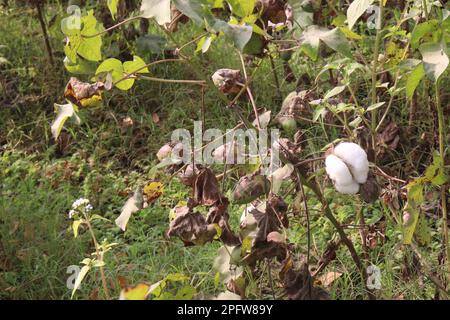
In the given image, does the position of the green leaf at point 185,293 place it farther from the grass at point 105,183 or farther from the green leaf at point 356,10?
the green leaf at point 356,10

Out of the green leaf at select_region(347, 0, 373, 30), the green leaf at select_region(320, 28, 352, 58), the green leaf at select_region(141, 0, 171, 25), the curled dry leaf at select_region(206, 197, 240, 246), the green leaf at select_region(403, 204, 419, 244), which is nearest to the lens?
the green leaf at select_region(141, 0, 171, 25)

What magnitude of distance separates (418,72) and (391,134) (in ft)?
2.75

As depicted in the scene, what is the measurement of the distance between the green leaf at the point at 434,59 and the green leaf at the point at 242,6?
1.32ft

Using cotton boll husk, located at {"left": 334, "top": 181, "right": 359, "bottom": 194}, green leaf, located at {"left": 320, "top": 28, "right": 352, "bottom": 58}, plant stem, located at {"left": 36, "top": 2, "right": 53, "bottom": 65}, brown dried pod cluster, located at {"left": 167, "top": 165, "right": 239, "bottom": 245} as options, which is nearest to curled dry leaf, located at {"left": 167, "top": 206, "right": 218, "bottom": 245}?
brown dried pod cluster, located at {"left": 167, "top": 165, "right": 239, "bottom": 245}

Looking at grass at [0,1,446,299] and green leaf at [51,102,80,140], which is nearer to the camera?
green leaf at [51,102,80,140]

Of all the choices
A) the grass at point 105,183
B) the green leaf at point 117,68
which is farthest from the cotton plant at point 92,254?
the green leaf at point 117,68

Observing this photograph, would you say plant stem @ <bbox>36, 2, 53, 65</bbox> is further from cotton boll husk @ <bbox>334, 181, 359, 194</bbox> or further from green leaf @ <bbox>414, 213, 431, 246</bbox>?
cotton boll husk @ <bbox>334, 181, 359, 194</bbox>

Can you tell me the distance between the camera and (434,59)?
5.98ft

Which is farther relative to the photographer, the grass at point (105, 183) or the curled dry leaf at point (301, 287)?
the grass at point (105, 183)

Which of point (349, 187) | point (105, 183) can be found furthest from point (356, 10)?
point (105, 183)

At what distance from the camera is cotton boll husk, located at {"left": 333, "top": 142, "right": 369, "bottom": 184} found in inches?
72.7

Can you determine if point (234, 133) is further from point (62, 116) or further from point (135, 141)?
point (135, 141)

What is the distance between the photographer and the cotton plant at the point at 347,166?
1.85 metres

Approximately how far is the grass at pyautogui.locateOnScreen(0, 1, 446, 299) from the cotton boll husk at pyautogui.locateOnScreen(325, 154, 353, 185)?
1.27ft
